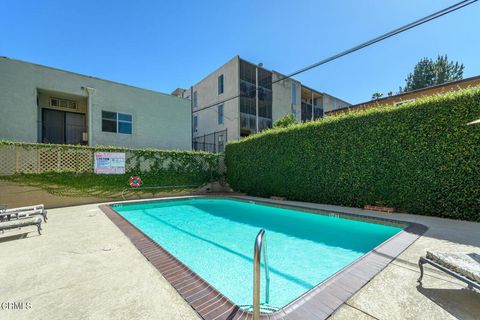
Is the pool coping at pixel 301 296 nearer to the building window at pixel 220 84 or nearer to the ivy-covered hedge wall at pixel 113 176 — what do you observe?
the ivy-covered hedge wall at pixel 113 176

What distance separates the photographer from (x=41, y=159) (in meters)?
9.37

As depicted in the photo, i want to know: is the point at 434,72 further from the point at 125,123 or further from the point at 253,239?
the point at 125,123

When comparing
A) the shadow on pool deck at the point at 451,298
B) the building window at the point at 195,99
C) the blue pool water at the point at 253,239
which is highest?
the building window at the point at 195,99

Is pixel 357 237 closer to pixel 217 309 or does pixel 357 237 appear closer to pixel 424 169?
pixel 424 169

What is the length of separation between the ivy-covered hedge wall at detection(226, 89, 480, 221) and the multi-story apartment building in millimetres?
9692

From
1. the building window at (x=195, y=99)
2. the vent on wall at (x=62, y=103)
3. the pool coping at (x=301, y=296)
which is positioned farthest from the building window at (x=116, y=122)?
the building window at (x=195, y=99)

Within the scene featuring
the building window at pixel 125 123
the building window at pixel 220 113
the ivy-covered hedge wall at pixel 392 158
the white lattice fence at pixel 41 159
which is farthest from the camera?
the building window at pixel 220 113

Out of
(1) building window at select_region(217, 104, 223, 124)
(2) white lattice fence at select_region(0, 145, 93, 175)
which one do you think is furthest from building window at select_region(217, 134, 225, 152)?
(2) white lattice fence at select_region(0, 145, 93, 175)

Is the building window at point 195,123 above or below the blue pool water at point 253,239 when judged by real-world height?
above

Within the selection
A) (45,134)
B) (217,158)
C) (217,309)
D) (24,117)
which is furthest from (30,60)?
(217,309)

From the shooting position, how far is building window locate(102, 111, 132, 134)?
41.4ft

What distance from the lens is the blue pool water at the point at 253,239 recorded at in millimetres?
3498

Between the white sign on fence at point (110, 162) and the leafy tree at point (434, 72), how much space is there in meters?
43.8

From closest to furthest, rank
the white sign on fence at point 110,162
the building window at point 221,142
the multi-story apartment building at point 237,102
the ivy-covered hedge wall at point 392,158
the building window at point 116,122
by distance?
the ivy-covered hedge wall at point 392,158 → the white sign on fence at point 110,162 → the building window at point 116,122 → the multi-story apartment building at point 237,102 → the building window at point 221,142
